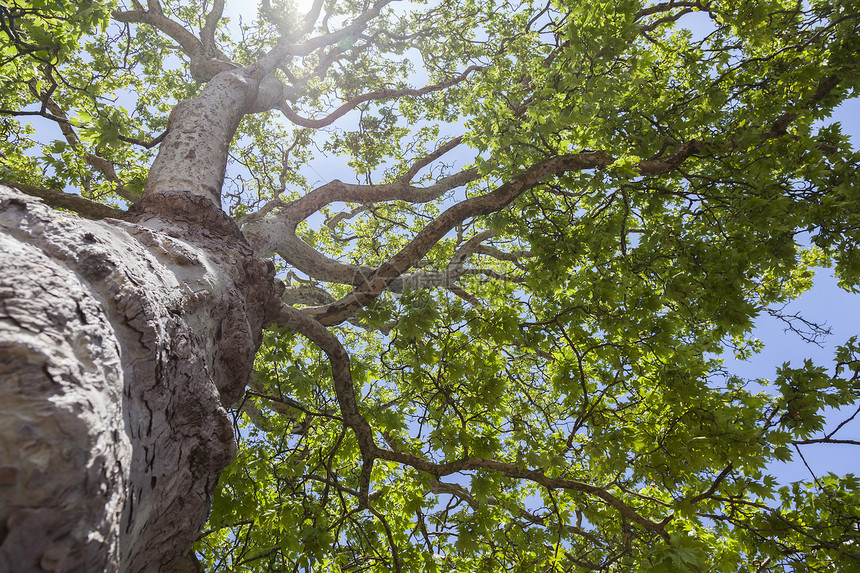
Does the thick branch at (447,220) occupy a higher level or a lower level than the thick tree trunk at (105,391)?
higher

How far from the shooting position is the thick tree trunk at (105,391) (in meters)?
0.75

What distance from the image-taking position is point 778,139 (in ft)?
11.4

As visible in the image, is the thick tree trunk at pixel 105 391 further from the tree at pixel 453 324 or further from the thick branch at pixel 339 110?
the thick branch at pixel 339 110

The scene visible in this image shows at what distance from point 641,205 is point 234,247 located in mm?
4198

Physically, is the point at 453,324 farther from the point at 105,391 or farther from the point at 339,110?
the point at 339,110

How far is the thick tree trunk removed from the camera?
2.48 ft

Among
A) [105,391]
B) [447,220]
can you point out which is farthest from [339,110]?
[105,391]

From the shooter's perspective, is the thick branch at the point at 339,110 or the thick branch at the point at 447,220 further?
the thick branch at the point at 339,110

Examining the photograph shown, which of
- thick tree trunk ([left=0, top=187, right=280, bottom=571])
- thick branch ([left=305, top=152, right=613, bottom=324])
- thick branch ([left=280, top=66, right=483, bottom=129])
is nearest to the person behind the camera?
thick tree trunk ([left=0, top=187, right=280, bottom=571])

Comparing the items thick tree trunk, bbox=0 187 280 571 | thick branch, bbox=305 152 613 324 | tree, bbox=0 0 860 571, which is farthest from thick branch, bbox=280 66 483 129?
thick tree trunk, bbox=0 187 280 571

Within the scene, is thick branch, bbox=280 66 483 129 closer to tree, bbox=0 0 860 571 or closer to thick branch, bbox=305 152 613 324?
tree, bbox=0 0 860 571

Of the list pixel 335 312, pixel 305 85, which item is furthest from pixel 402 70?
pixel 335 312

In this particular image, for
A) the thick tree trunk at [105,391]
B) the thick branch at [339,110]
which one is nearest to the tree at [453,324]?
the thick tree trunk at [105,391]

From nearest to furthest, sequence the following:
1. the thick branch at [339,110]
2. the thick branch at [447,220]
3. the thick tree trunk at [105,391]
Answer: the thick tree trunk at [105,391], the thick branch at [447,220], the thick branch at [339,110]
